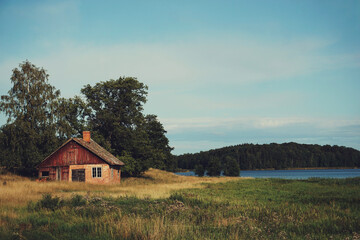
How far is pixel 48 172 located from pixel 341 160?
191156 mm

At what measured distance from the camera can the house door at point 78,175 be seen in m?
38.0

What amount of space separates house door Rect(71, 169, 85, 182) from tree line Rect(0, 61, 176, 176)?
16.7 ft

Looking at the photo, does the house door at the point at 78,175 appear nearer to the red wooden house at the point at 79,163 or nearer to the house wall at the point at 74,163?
the red wooden house at the point at 79,163

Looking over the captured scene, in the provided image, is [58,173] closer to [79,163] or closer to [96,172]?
[79,163]

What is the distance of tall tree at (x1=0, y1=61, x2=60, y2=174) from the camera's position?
37.7 meters

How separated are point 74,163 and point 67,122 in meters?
7.26

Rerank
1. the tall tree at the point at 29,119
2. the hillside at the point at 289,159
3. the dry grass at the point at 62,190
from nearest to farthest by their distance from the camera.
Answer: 1. the dry grass at the point at 62,190
2. the tall tree at the point at 29,119
3. the hillside at the point at 289,159

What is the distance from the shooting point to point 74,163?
38.4 meters

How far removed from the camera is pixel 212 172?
88.9 m

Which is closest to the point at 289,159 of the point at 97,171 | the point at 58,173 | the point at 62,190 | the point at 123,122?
the point at 123,122

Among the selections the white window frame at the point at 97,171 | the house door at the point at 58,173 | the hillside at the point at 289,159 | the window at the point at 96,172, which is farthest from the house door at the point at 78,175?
the hillside at the point at 289,159

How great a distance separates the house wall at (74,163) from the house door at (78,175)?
369mm

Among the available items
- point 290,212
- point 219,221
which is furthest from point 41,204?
point 290,212

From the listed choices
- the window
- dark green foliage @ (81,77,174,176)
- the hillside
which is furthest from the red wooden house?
the hillside
